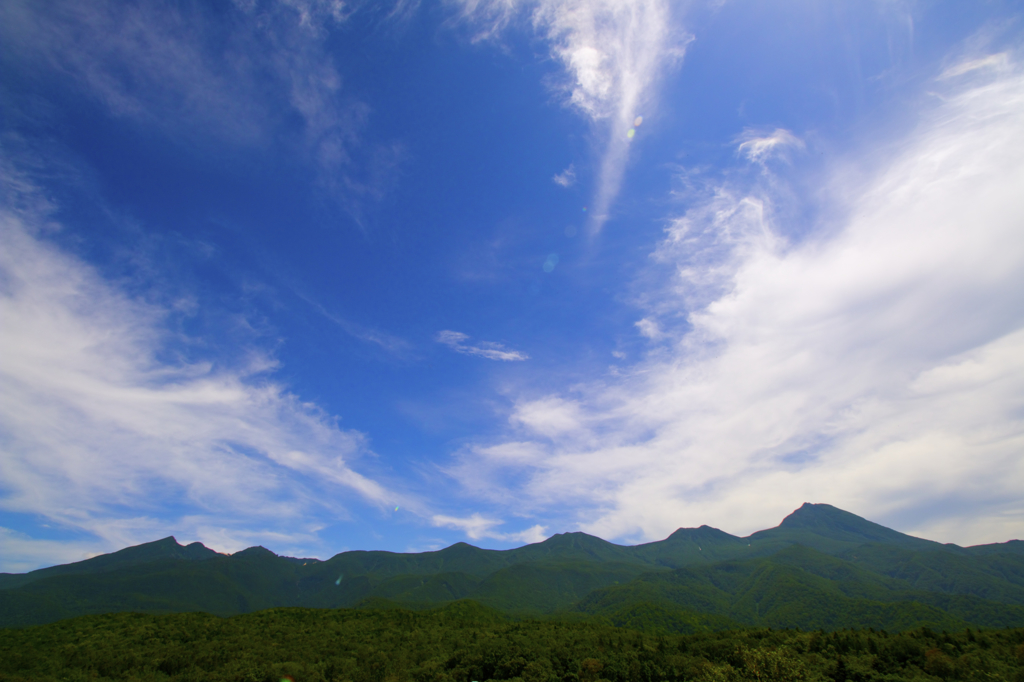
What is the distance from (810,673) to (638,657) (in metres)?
31.1

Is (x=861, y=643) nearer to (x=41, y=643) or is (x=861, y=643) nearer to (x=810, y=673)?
(x=810, y=673)

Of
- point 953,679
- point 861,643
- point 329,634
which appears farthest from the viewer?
point 329,634

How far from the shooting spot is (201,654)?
282 ft

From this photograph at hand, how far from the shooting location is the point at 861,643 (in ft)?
230

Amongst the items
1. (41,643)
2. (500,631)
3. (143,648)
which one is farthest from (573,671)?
(41,643)

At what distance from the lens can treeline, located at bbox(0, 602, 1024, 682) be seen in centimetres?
5769

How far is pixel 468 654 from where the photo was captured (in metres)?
87.8

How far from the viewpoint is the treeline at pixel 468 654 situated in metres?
57.7

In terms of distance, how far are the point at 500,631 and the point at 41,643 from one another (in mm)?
96975

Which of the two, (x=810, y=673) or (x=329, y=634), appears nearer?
(x=810, y=673)

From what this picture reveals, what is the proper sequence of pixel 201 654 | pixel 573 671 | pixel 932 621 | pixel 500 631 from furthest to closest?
pixel 932 621 → pixel 500 631 → pixel 201 654 → pixel 573 671

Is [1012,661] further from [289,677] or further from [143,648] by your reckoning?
[143,648]

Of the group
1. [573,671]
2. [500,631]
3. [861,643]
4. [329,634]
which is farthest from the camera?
[500,631]

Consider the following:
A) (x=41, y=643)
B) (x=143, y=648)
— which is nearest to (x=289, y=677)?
(x=143, y=648)
